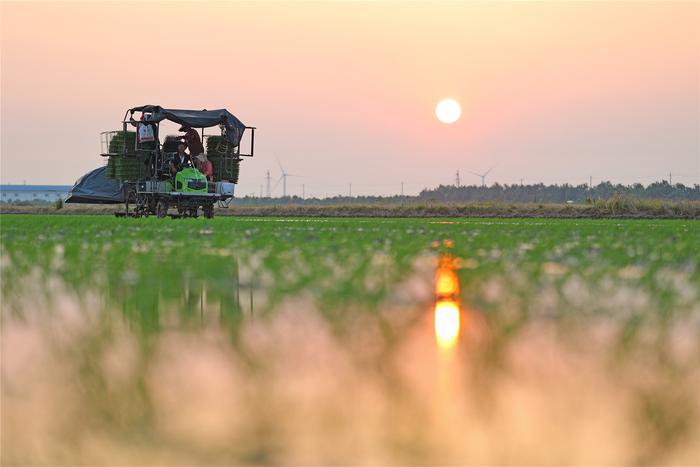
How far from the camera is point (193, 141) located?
2734cm

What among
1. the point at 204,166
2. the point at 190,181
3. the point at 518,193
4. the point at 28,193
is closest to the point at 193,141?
the point at 204,166

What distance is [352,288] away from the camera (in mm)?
6270

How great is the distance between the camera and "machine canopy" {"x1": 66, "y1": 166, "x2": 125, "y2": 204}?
27.9 metres

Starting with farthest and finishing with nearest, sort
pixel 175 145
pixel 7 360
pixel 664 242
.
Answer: pixel 175 145 → pixel 664 242 → pixel 7 360

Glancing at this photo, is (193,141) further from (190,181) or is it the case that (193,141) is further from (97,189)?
(97,189)

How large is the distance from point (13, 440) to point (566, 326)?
3004mm

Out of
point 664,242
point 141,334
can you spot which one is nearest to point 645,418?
point 141,334

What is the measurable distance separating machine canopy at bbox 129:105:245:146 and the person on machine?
Result: 694 mm

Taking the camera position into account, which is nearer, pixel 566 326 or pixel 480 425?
pixel 480 425

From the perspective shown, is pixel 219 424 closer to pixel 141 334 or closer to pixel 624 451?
pixel 624 451

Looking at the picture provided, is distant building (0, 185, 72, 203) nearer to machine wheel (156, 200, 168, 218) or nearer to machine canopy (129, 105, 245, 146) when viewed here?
machine canopy (129, 105, 245, 146)

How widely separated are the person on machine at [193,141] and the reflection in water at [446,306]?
19374mm

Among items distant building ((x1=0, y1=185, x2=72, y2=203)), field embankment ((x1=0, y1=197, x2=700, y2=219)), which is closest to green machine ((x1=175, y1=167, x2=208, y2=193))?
field embankment ((x1=0, y1=197, x2=700, y2=219))

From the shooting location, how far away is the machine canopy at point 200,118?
25.9 meters
